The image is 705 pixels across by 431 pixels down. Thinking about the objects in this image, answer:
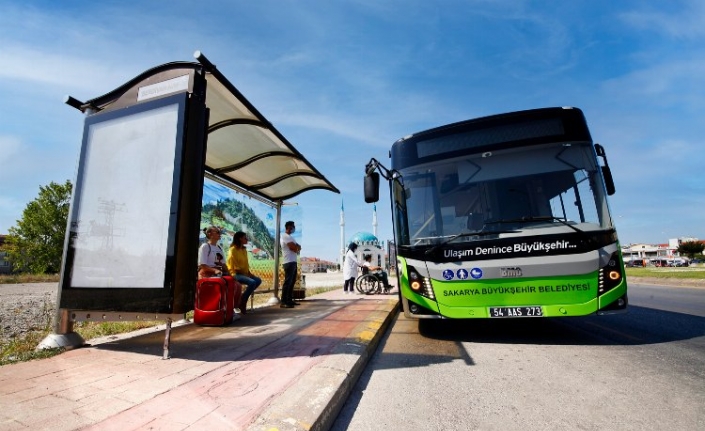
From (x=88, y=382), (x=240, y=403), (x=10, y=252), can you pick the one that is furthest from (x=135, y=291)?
(x=10, y=252)

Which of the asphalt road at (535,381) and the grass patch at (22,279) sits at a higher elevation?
the grass patch at (22,279)

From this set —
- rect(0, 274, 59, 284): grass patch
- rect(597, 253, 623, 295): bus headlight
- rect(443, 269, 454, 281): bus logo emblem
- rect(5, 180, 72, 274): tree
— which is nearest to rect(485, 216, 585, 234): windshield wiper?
rect(597, 253, 623, 295): bus headlight

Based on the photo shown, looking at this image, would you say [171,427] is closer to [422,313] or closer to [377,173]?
[422,313]

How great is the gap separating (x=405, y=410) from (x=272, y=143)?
5007mm

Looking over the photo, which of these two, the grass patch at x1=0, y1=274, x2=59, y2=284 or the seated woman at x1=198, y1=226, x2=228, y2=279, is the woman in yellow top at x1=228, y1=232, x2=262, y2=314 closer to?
the seated woman at x1=198, y1=226, x2=228, y2=279

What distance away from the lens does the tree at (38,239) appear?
3641 centimetres

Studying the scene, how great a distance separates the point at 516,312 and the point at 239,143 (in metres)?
4.99

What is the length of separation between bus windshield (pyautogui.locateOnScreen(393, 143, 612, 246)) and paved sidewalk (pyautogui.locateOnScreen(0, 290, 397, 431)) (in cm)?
174

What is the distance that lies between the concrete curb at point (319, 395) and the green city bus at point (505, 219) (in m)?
1.49

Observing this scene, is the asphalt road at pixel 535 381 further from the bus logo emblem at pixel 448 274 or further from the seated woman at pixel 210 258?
the seated woman at pixel 210 258

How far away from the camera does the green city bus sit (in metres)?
4.26

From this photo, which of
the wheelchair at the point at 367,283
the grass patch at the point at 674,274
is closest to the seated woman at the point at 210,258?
the wheelchair at the point at 367,283

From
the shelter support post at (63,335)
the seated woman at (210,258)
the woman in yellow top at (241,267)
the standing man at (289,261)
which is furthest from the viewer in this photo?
the standing man at (289,261)

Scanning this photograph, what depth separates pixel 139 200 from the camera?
3.77m
